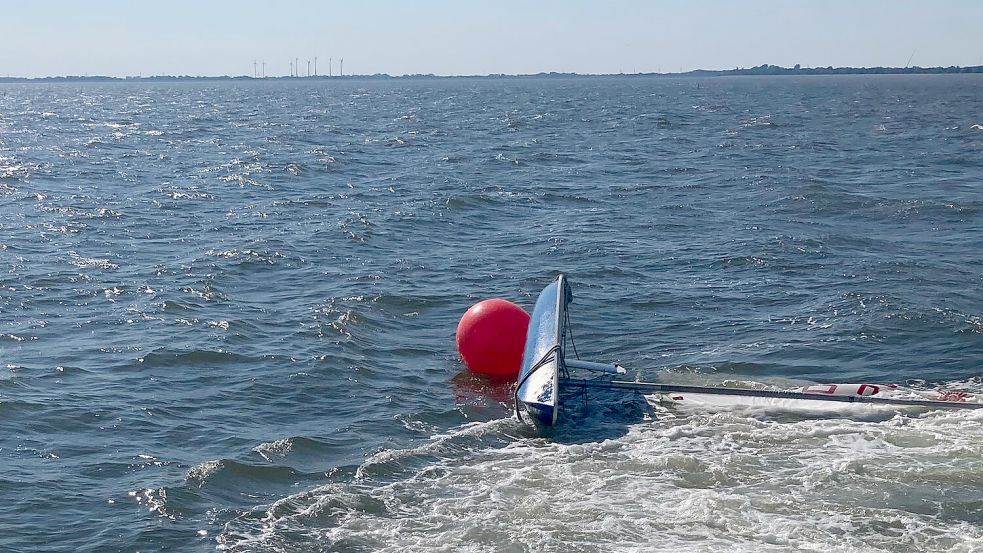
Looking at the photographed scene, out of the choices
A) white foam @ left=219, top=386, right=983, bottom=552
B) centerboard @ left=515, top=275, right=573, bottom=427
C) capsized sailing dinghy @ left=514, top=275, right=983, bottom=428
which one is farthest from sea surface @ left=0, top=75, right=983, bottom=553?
centerboard @ left=515, top=275, right=573, bottom=427

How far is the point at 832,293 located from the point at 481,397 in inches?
275

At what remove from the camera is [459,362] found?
542 inches

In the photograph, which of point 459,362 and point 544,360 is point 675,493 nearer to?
point 544,360

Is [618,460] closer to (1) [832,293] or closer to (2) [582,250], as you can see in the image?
(1) [832,293]

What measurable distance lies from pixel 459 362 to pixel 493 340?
979mm

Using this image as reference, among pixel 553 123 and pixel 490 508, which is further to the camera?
pixel 553 123

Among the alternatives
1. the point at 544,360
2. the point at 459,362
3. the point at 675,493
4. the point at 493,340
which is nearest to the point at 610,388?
the point at 544,360

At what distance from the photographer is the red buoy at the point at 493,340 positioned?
1298 cm

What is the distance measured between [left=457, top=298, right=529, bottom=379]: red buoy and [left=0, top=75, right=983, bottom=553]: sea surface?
0.83ft

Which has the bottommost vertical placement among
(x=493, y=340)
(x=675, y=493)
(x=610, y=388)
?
(x=675, y=493)

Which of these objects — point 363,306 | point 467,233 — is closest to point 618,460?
point 363,306

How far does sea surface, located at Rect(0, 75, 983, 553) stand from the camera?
9055 millimetres

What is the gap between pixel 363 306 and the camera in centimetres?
1631

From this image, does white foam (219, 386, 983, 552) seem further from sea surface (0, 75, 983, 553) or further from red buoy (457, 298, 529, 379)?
red buoy (457, 298, 529, 379)
